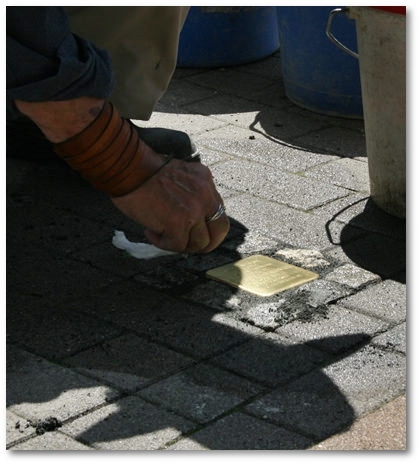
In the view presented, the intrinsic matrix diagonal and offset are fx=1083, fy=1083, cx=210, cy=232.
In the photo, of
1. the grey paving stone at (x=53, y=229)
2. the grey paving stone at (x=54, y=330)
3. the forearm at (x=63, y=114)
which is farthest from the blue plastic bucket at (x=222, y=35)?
the forearm at (x=63, y=114)

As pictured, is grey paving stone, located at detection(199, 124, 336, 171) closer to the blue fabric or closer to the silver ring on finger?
the silver ring on finger

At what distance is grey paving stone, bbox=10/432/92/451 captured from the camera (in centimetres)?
248

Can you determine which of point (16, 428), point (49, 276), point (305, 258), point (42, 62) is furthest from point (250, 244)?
point (42, 62)

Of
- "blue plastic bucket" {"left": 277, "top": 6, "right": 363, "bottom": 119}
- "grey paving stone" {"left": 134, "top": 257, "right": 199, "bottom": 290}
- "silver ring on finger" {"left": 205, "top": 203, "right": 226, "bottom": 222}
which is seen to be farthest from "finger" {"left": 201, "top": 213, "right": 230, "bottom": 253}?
"blue plastic bucket" {"left": 277, "top": 6, "right": 363, "bottom": 119}

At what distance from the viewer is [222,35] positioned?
220 inches

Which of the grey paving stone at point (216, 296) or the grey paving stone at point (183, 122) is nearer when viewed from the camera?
the grey paving stone at point (216, 296)

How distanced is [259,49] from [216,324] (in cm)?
295

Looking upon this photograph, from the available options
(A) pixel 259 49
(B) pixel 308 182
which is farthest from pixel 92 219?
(A) pixel 259 49

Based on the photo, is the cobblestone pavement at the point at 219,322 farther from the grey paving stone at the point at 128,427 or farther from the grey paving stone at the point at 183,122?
the grey paving stone at the point at 183,122

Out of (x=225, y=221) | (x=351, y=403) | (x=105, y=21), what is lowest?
(x=351, y=403)

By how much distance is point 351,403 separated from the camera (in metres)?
2.69

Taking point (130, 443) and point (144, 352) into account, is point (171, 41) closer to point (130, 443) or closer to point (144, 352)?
point (144, 352)

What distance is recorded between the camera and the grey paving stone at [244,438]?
8.18 ft

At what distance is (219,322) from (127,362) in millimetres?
346
